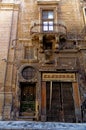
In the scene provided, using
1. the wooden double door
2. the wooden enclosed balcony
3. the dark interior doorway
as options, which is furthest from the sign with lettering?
the wooden enclosed balcony

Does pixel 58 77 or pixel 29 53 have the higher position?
pixel 29 53

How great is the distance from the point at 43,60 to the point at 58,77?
1.66 m

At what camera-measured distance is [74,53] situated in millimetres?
12734

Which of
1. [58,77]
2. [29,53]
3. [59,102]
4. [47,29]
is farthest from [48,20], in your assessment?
[59,102]

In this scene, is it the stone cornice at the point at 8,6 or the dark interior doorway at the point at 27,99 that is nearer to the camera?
the dark interior doorway at the point at 27,99

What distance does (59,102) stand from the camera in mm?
11227

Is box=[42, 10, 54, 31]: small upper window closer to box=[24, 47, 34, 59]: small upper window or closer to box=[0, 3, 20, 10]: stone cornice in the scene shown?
box=[24, 47, 34, 59]: small upper window

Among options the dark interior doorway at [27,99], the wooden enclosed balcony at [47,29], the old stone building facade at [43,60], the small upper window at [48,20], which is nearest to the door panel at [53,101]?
the old stone building facade at [43,60]

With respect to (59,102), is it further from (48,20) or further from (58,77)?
(48,20)

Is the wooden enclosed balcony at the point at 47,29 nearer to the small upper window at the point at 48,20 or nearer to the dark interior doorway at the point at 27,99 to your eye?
the small upper window at the point at 48,20

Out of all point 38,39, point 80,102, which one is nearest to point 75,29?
point 38,39

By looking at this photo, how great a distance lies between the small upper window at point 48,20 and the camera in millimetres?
13469

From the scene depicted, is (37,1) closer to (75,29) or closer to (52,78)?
(75,29)

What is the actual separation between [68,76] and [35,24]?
4676 mm
